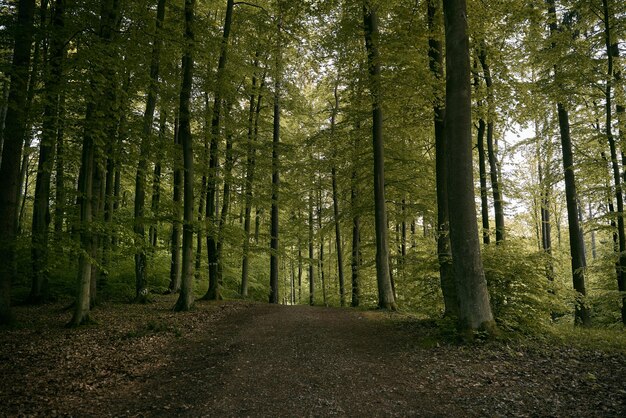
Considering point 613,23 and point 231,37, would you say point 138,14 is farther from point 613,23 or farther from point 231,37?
point 613,23

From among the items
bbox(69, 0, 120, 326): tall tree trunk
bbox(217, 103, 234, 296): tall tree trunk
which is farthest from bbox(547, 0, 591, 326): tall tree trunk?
bbox(69, 0, 120, 326): tall tree trunk

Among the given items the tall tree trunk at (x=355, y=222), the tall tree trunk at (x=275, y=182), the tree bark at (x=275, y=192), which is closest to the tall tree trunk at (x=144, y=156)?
the tall tree trunk at (x=275, y=182)

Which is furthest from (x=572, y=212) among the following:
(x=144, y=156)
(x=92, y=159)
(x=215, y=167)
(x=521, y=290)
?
(x=92, y=159)

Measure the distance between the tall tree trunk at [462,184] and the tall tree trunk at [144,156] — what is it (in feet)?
23.8

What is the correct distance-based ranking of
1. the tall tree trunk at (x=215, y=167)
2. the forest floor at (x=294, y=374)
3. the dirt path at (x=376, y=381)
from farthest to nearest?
the tall tree trunk at (x=215, y=167) < the forest floor at (x=294, y=374) < the dirt path at (x=376, y=381)

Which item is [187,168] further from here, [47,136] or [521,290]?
[521,290]

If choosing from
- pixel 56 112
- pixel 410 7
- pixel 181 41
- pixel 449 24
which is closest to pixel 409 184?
pixel 410 7

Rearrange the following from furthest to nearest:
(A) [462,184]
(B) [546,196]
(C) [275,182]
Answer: (B) [546,196]
(C) [275,182]
(A) [462,184]

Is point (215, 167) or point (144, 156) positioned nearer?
point (144, 156)

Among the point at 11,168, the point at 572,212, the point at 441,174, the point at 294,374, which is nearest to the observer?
the point at 294,374

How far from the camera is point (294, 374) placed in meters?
5.62

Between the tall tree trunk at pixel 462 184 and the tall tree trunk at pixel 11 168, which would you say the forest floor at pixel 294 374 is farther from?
the tall tree trunk at pixel 11 168

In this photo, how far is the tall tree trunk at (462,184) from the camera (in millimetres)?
6770

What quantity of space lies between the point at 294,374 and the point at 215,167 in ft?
33.4
